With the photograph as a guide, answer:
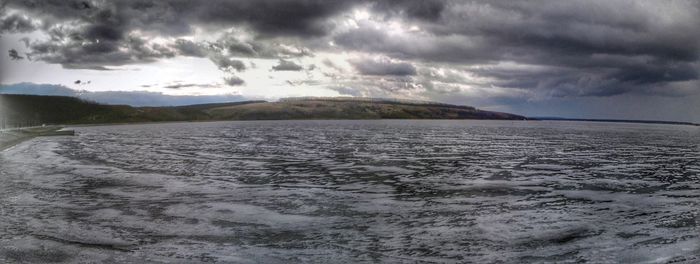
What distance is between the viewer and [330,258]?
17906mm

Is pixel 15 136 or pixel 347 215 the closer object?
pixel 347 215

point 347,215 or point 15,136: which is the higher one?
point 347,215

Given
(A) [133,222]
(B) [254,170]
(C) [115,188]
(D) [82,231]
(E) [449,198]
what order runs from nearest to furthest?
(D) [82,231], (A) [133,222], (E) [449,198], (C) [115,188], (B) [254,170]

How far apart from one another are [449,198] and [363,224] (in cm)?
994

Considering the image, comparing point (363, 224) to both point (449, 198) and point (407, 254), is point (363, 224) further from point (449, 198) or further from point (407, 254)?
point (449, 198)

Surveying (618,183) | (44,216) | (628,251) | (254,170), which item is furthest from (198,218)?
(618,183)

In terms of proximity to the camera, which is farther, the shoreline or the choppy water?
the shoreline

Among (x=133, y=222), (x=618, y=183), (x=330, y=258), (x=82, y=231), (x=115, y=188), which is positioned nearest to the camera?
(x=330, y=258)

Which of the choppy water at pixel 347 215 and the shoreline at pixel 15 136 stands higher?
the choppy water at pixel 347 215

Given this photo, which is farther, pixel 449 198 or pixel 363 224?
pixel 449 198

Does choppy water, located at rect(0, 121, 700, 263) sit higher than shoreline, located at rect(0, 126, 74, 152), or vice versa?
choppy water, located at rect(0, 121, 700, 263)

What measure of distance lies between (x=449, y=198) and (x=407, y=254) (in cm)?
1427

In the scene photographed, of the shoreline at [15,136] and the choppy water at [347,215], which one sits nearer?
the choppy water at [347,215]

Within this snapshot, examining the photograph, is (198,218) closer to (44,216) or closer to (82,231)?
(82,231)
